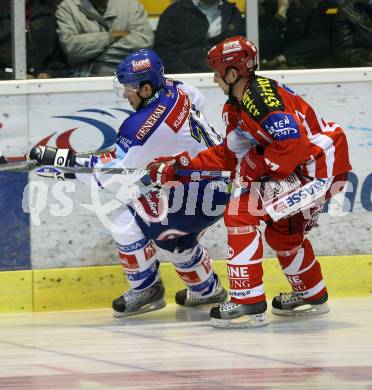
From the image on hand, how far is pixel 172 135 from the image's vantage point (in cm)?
559

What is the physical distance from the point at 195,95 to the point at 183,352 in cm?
171

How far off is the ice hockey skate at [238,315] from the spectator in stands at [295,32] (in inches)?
63.3

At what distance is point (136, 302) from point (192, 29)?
1.61 meters

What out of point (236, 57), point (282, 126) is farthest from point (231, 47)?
point (282, 126)

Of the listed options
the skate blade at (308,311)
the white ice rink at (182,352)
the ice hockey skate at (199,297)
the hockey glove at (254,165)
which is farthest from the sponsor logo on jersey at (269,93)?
the ice hockey skate at (199,297)

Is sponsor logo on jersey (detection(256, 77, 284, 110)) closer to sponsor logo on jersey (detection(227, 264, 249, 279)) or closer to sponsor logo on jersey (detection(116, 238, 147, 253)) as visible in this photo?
sponsor logo on jersey (detection(227, 264, 249, 279))

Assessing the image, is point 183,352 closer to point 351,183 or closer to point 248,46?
point 248,46

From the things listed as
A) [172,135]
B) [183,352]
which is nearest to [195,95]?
[172,135]

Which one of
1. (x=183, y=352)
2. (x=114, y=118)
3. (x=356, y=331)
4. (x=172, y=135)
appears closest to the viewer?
(x=183, y=352)

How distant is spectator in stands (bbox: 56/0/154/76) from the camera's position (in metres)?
6.19

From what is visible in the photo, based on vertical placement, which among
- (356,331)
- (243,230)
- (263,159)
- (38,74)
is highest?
(38,74)

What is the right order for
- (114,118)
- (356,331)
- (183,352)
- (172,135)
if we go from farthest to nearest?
(114,118) → (172,135) → (356,331) → (183,352)

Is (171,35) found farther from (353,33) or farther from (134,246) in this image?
(134,246)

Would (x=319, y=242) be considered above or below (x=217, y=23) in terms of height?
below
